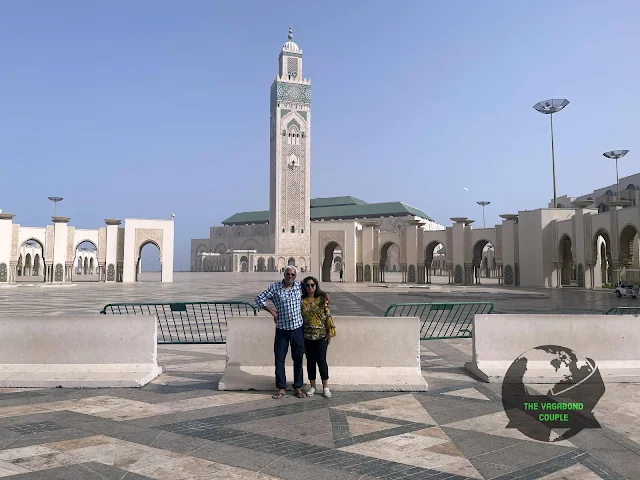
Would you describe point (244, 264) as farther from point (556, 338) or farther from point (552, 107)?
point (556, 338)

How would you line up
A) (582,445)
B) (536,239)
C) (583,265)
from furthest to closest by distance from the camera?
(536,239) → (583,265) → (582,445)

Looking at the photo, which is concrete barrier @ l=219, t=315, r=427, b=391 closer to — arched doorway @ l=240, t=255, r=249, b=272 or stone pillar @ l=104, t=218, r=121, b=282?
stone pillar @ l=104, t=218, r=121, b=282

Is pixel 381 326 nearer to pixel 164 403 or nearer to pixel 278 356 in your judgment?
pixel 278 356

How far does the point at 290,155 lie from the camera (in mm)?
70062

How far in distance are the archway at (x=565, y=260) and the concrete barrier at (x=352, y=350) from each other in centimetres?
2573

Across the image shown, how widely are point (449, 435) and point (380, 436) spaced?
1.58 feet

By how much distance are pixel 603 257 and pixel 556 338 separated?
2694 centimetres

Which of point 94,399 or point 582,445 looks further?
point 94,399

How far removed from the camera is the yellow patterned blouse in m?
4.52

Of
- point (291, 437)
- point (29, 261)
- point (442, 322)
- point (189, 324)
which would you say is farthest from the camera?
point (29, 261)

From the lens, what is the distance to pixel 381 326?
5.08 metres

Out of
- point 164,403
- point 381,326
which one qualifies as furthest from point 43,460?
point 381,326

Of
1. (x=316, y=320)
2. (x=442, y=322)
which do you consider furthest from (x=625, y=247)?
(x=316, y=320)

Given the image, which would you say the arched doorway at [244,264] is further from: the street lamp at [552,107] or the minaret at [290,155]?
the street lamp at [552,107]
